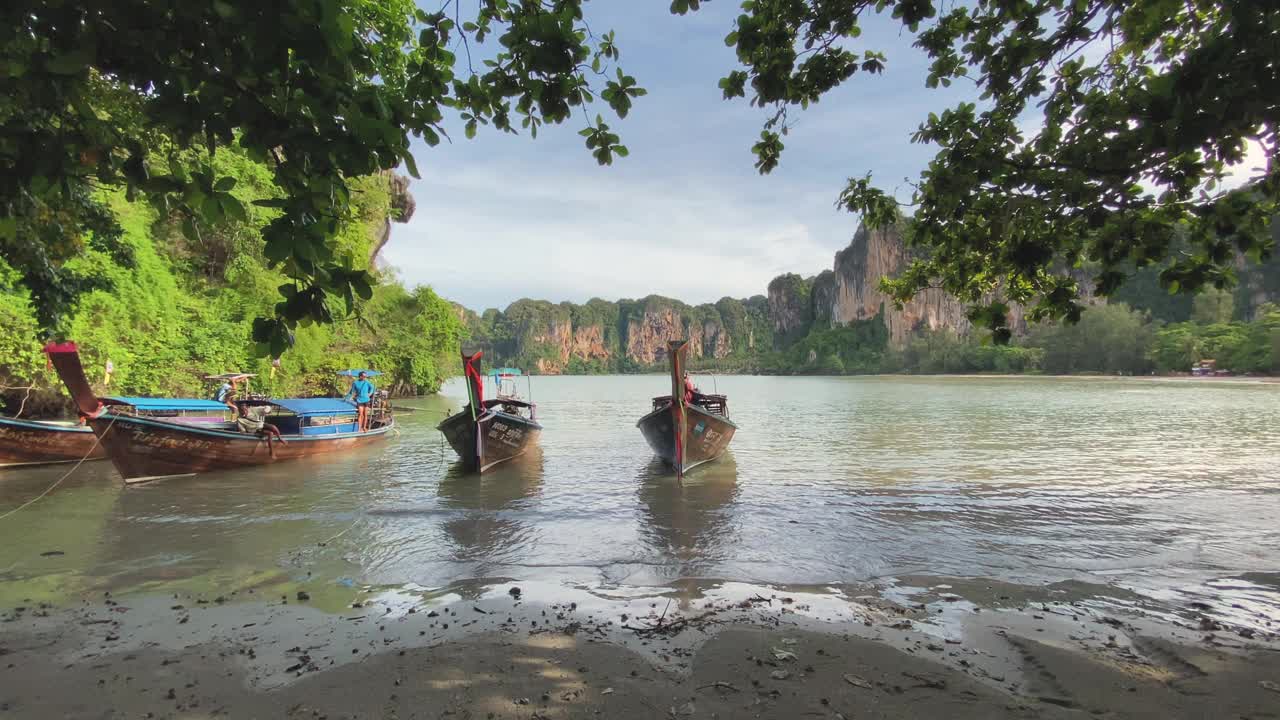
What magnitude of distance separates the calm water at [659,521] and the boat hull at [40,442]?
0.62 m

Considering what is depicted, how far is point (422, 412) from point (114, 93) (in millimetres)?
25582

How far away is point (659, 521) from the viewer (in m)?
8.75

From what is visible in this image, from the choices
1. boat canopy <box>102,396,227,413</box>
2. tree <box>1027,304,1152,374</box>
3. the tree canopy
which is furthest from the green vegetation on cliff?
tree <box>1027,304,1152,374</box>

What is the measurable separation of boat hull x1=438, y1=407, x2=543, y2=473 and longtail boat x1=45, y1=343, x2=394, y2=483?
13.0 feet

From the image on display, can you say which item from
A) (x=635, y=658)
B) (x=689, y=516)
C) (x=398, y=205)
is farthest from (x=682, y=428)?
(x=398, y=205)

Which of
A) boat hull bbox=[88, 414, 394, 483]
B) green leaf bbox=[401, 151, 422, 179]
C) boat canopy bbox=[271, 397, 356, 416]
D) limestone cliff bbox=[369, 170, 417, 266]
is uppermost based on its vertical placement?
limestone cliff bbox=[369, 170, 417, 266]

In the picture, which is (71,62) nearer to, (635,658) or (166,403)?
(635,658)

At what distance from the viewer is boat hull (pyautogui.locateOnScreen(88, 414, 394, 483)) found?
36.1ft

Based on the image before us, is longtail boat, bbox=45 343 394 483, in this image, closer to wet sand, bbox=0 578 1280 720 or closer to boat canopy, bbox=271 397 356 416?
boat canopy, bbox=271 397 356 416

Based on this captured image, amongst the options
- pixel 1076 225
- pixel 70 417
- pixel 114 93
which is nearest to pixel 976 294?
pixel 1076 225

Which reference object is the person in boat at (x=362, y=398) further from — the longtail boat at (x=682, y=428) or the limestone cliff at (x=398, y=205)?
the limestone cliff at (x=398, y=205)

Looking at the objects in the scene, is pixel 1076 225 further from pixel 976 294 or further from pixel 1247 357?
pixel 1247 357

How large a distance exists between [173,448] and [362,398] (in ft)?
23.8

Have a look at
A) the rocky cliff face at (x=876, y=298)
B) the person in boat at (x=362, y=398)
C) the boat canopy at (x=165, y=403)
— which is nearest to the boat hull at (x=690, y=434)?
the person in boat at (x=362, y=398)
